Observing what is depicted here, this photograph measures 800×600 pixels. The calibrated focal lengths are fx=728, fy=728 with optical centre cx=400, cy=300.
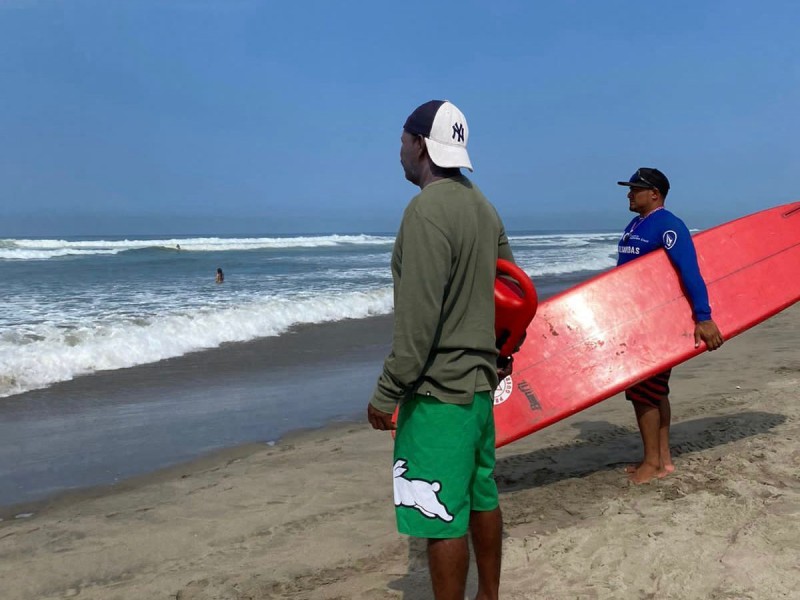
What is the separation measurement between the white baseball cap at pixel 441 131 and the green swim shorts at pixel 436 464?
0.68 m

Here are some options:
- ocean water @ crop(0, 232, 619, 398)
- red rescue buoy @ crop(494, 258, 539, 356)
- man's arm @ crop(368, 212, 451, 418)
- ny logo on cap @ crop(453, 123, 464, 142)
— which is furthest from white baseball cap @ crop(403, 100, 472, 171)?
ocean water @ crop(0, 232, 619, 398)

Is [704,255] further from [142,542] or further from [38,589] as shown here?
[38,589]

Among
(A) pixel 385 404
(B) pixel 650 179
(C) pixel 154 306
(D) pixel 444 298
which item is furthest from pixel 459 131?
(C) pixel 154 306

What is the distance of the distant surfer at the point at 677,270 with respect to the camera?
364 centimetres

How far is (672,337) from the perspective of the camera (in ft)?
12.9

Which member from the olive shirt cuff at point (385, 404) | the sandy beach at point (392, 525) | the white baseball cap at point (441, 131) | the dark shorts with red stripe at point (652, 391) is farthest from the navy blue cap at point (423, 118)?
the dark shorts with red stripe at point (652, 391)

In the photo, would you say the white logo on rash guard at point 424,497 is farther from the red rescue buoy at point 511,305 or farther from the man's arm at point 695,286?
the man's arm at point 695,286

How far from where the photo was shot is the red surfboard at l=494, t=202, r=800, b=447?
3812 millimetres

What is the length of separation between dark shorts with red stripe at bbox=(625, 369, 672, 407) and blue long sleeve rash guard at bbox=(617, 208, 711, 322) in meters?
0.40

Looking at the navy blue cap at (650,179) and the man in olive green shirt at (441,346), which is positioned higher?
the navy blue cap at (650,179)

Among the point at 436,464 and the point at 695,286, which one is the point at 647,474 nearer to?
the point at 695,286

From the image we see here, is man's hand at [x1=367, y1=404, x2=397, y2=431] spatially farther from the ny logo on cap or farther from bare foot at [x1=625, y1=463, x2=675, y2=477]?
bare foot at [x1=625, y1=463, x2=675, y2=477]

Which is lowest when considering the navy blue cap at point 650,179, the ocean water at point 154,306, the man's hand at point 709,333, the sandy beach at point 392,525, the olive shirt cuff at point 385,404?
the sandy beach at point 392,525

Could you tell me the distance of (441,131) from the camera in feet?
6.90
